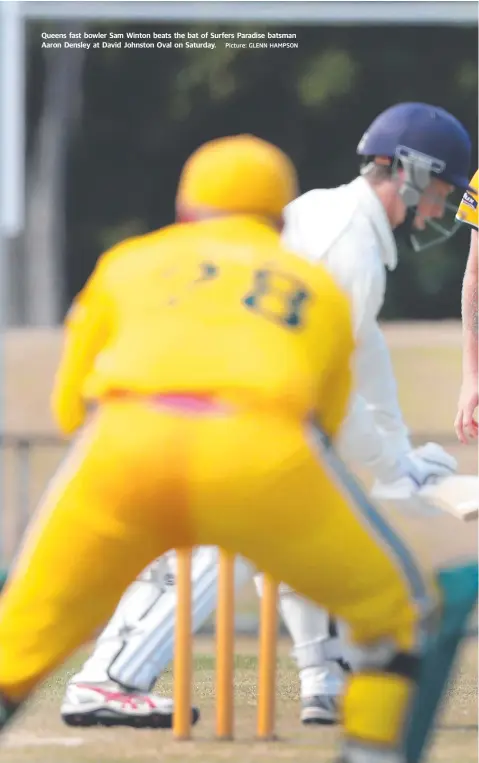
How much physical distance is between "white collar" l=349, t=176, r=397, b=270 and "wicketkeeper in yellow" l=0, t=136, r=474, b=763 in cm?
97

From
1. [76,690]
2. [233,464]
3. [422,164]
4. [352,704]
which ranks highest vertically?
[422,164]

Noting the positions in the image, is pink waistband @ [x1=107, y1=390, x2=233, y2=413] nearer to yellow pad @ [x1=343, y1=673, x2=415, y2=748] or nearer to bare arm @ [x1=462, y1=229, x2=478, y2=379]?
yellow pad @ [x1=343, y1=673, x2=415, y2=748]

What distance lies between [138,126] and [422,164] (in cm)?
139

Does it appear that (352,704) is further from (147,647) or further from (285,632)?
(285,632)

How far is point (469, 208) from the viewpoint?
170 inches

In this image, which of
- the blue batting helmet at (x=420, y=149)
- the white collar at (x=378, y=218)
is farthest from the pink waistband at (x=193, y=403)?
the blue batting helmet at (x=420, y=149)

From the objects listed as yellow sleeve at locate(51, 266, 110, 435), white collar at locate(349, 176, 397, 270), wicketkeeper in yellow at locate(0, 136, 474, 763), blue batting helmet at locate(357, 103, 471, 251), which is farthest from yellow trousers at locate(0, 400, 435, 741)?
blue batting helmet at locate(357, 103, 471, 251)

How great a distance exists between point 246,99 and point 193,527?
2590mm

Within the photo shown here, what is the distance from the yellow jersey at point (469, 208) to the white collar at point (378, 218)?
0.25 m

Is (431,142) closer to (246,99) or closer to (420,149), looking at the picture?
(420,149)

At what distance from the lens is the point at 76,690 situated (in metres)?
4.09

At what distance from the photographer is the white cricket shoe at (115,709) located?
4059mm

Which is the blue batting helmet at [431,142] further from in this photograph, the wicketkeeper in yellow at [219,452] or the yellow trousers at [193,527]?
the yellow trousers at [193,527]

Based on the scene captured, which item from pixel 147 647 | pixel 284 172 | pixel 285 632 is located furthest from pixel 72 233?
pixel 284 172
